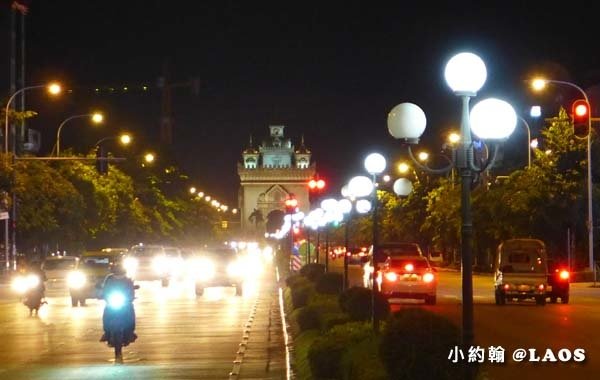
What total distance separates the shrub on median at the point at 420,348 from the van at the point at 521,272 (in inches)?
1016

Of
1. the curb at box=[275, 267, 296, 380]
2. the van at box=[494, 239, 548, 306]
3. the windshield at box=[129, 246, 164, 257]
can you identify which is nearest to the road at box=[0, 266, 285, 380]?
the curb at box=[275, 267, 296, 380]

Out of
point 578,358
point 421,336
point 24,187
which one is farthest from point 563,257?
point 421,336

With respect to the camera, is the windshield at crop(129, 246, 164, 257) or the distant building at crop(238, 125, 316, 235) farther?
the distant building at crop(238, 125, 316, 235)

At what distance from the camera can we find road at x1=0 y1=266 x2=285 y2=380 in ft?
61.8

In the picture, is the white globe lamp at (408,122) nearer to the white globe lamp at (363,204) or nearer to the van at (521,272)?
the white globe lamp at (363,204)

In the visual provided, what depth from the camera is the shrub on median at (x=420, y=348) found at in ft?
36.2

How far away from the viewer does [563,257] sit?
63.1m

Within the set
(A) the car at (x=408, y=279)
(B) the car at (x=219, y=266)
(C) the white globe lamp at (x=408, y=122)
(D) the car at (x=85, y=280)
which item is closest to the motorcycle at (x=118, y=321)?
(C) the white globe lamp at (x=408, y=122)

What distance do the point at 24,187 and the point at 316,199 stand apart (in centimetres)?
1565

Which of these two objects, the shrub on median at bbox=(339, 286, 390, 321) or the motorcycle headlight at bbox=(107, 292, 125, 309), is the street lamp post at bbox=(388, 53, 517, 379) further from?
the motorcycle headlight at bbox=(107, 292, 125, 309)

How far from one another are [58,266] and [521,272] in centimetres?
1735

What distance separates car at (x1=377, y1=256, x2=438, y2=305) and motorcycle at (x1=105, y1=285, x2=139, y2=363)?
51.8ft

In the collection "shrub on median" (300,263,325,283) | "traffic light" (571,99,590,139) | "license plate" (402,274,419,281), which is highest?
"traffic light" (571,99,590,139)

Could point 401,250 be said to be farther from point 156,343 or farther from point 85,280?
point 156,343
